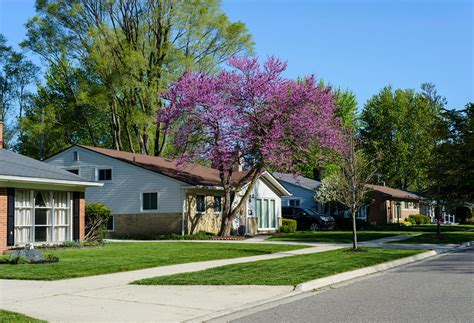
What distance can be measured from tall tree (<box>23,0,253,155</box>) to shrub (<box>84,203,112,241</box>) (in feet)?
50.6

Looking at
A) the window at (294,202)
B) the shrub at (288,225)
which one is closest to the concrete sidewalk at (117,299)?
the shrub at (288,225)

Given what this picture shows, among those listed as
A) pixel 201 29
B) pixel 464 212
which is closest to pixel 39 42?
pixel 201 29

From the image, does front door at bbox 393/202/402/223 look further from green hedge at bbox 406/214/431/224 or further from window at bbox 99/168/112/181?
window at bbox 99/168/112/181

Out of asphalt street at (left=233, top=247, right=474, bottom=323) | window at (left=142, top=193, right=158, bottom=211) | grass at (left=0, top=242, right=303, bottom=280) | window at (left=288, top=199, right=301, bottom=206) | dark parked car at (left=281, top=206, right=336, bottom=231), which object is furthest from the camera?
window at (left=288, top=199, right=301, bottom=206)

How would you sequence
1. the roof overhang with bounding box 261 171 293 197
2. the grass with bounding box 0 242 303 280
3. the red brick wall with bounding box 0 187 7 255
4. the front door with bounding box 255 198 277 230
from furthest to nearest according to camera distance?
the roof overhang with bounding box 261 171 293 197
the front door with bounding box 255 198 277 230
the red brick wall with bounding box 0 187 7 255
the grass with bounding box 0 242 303 280

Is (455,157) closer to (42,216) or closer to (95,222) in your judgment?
(95,222)

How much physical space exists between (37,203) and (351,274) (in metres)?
13.8

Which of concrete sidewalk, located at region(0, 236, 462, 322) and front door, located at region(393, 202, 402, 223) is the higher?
front door, located at region(393, 202, 402, 223)

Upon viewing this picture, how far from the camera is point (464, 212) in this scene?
6981cm

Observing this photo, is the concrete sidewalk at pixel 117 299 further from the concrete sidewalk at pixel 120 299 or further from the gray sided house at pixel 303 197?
the gray sided house at pixel 303 197

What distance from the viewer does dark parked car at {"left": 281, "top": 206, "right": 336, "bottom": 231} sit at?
4222 centimetres

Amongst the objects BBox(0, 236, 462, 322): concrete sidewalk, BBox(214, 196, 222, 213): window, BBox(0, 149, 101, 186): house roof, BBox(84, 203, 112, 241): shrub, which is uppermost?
BBox(0, 149, 101, 186): house roof

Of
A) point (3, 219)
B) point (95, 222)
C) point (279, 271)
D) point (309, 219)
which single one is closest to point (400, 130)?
point (309, 219)

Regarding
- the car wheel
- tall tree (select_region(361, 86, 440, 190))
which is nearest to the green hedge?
tall tree (select_region(361, 86, 440, 190))
